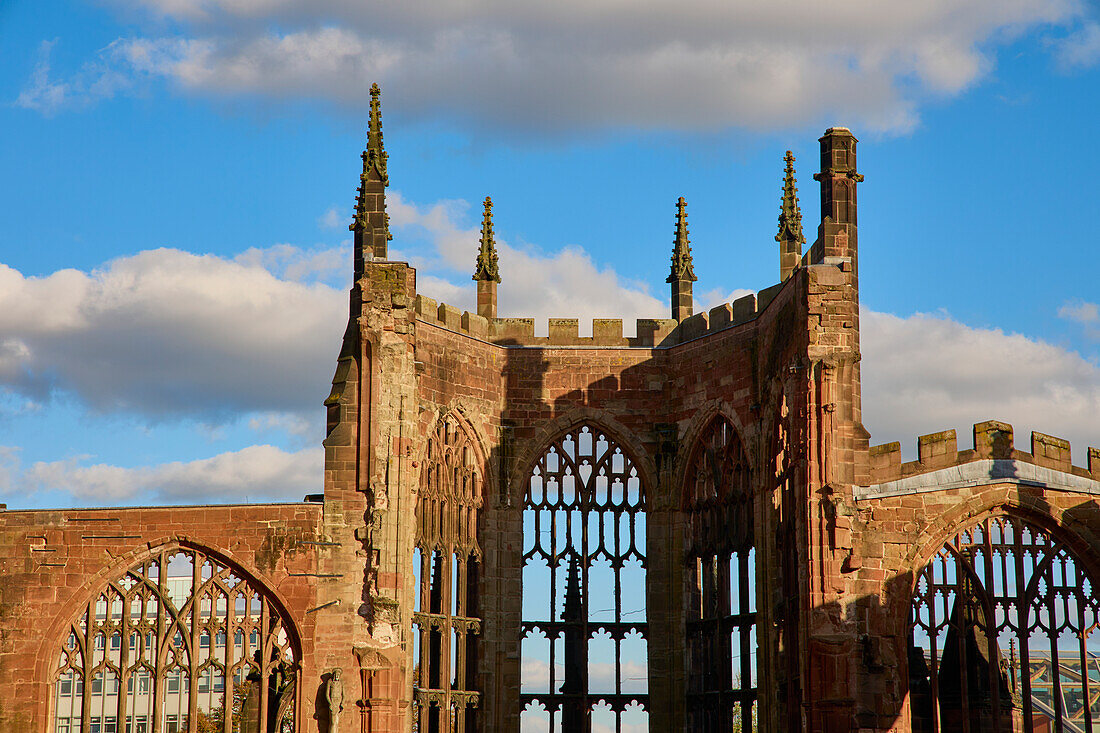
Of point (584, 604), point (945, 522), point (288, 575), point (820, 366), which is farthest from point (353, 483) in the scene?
point (945, 522)

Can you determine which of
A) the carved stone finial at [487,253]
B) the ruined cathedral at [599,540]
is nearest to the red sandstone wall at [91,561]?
the ruined cathedral at [599,540]

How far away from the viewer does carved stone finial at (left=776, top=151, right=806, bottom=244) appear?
115 feet

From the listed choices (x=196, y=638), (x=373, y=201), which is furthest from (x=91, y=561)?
(x=373, y=201)

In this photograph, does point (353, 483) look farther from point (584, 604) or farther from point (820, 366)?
point (820, 366)

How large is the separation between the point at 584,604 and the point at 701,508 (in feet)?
11.0

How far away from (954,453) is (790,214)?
8508mm

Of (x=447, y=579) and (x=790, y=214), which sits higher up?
(x=790, y=214)

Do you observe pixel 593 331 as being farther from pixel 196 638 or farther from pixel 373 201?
pixel 196 638

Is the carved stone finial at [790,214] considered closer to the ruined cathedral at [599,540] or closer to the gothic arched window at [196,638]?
the ruined cathedral at [599,540]

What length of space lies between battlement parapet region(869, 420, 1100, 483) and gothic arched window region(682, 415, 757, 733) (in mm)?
4888

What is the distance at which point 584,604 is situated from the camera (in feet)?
113

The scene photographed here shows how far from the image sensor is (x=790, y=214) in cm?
3516

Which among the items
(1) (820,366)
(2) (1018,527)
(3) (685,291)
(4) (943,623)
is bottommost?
(4) (943,623)

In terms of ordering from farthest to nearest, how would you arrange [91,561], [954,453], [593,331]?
[593,331] → [91,561] → [954,453]
